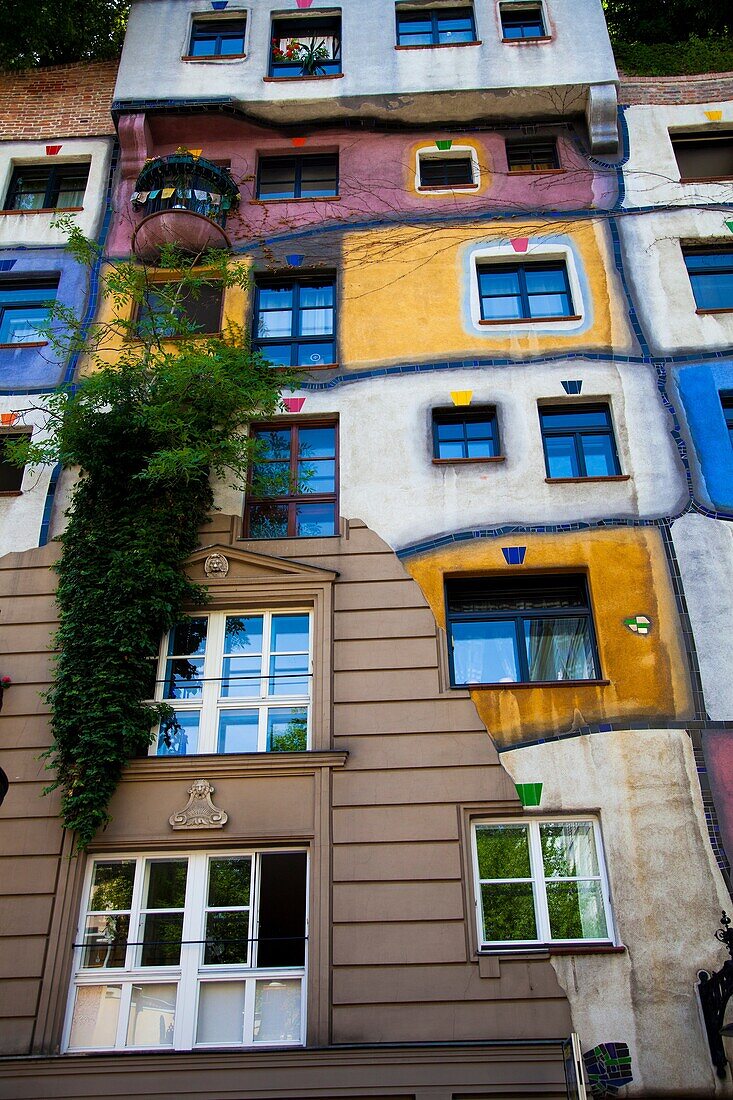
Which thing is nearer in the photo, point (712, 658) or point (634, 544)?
point (712, 658)

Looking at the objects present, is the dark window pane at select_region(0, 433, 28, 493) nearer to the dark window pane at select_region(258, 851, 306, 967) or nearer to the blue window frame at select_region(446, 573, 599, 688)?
the blue window frame at select_region(446, 573, 599, 688)

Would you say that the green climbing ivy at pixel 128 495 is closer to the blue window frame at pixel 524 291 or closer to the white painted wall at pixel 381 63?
the blue window frame at pixel 524 291

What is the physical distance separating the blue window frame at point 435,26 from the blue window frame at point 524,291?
18.0ft

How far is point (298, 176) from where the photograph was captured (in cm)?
1828

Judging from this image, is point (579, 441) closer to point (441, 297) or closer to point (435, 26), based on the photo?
point (441, 297)

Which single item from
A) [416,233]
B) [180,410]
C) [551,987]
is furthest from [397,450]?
[551,987]

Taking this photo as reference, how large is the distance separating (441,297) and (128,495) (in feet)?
19.6

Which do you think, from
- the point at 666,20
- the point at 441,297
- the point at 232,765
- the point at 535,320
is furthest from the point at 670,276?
the point at 232,765

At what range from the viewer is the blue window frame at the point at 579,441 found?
14.6 metres

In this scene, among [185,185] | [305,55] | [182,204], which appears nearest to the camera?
[182,204]

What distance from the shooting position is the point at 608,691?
1249 cm

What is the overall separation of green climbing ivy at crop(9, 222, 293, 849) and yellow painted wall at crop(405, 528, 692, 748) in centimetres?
324

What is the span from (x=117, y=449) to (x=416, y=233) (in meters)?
6.47

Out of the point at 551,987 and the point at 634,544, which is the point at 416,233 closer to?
the point at 634,544
